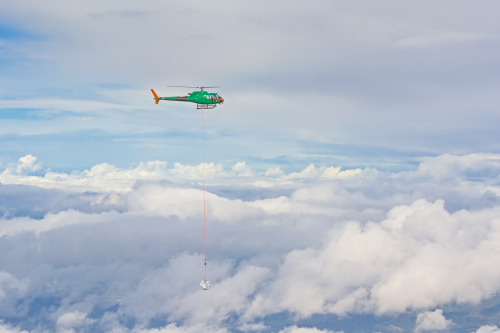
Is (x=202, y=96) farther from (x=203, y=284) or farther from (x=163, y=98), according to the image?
(x=203, y=284)

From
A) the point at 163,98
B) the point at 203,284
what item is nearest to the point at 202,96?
the point at 163,98

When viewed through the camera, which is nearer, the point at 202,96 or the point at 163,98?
the point at 202,96

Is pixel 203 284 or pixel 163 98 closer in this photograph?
pixel 203 284

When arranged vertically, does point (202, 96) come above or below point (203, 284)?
above

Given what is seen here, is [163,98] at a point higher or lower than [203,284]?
higher
